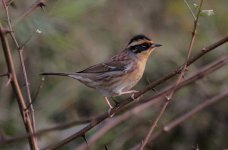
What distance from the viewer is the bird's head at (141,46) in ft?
21.0

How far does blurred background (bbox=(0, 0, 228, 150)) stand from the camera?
7.33 meters

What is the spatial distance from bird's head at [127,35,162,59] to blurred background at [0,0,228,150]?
578mm

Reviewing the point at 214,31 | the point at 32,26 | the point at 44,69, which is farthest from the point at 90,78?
the point at 214,31

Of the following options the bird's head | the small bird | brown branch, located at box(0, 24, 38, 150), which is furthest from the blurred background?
brown branch, located at box(0, 24, 38, 150)

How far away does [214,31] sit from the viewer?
9.31 m

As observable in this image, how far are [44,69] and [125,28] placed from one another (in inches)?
71.0

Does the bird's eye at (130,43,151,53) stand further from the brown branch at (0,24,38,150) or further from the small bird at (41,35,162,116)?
the brown branch at (0,24,38,150)

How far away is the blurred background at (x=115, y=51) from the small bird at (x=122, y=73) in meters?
0.34

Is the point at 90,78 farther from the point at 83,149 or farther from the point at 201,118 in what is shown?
the point at 83,149

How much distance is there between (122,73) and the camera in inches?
262

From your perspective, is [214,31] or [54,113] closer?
[54,113]

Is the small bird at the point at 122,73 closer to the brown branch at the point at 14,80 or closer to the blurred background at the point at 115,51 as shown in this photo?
the blurred background at the point at 115,51

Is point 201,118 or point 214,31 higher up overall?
point 214,31

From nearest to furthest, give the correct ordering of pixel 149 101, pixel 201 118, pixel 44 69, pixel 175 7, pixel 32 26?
pixel 149 101 → pixel 32 26 → pixel 201 118 → pixel 44 69 → pixel 175 7
